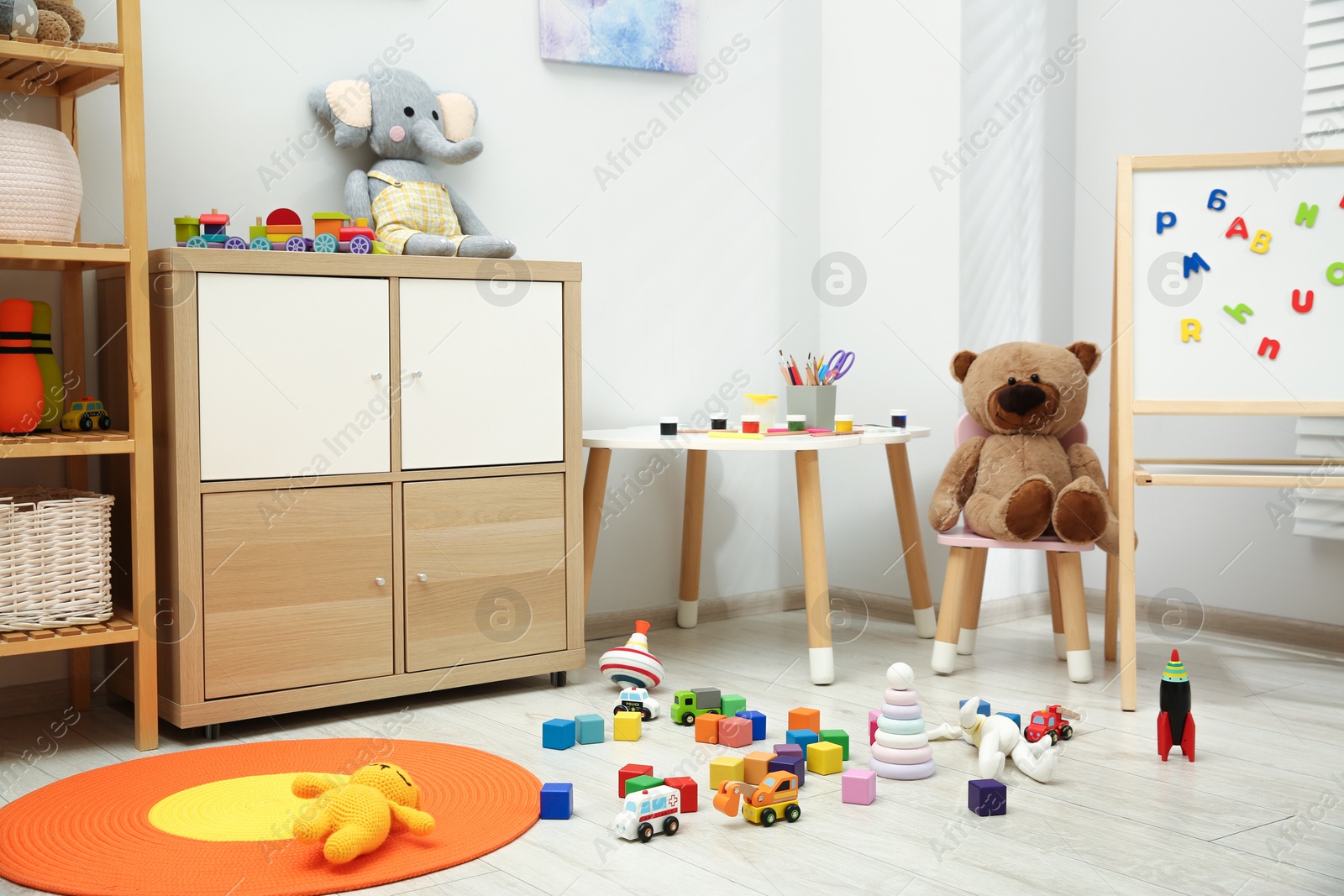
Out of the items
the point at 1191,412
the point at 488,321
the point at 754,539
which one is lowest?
the point at 754,539

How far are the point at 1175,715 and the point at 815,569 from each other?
2.61 ft

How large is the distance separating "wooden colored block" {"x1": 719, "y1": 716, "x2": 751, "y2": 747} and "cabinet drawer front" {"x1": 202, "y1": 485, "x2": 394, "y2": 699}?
662mm

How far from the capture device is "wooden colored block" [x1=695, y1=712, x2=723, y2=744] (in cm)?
206

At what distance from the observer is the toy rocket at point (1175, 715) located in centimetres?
195

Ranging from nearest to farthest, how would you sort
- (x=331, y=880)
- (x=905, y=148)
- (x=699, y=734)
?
(x=331, y=880), (x=699, y=734), (x=905, y=148)

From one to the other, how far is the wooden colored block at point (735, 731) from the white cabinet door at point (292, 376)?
79cm

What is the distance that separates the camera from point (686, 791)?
1718 millimetres

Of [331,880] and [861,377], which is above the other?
[861,377]

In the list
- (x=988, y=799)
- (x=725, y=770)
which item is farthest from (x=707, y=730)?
(x=988, y=799)

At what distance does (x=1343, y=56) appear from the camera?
8.60 feet

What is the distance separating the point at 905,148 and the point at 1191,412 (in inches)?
48.0

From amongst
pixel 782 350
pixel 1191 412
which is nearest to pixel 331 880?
pixel 1191 412

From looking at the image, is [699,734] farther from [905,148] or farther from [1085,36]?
[1085,36]

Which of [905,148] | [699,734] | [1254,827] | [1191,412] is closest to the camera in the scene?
[1254,827]
